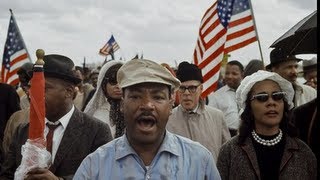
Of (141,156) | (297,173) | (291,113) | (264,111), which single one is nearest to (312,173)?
(297,173)

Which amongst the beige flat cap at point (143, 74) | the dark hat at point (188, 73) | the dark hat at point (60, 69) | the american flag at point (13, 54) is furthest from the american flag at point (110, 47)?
the beige flat cap at point (143, 74)

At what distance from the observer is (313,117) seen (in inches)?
200

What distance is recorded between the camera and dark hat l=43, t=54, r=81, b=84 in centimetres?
449

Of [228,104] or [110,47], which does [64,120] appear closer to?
[228,104]

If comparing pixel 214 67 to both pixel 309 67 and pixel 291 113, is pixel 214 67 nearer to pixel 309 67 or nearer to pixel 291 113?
pixel 309 67

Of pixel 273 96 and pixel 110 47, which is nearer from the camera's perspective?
pixel 273 96

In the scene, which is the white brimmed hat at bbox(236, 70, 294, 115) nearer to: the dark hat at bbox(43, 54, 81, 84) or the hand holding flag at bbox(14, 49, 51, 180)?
the dark hat at bbox(43, 54, 81, 84)

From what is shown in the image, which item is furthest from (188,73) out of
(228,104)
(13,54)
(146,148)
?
(13,54)

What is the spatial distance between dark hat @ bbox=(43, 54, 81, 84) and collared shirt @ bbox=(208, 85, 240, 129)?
3.89 meters

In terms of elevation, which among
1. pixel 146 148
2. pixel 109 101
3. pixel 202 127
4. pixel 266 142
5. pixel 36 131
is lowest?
pixel 202 127

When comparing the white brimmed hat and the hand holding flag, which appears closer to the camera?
the hand holding flag

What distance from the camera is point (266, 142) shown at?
450cm

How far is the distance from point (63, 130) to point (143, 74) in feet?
4.68

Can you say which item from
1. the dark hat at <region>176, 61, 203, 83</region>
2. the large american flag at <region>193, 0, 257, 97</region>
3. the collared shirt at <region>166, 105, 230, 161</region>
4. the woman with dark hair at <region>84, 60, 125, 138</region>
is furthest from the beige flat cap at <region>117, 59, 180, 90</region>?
the large american flag at <region>193, 0, 257, 97</region>
